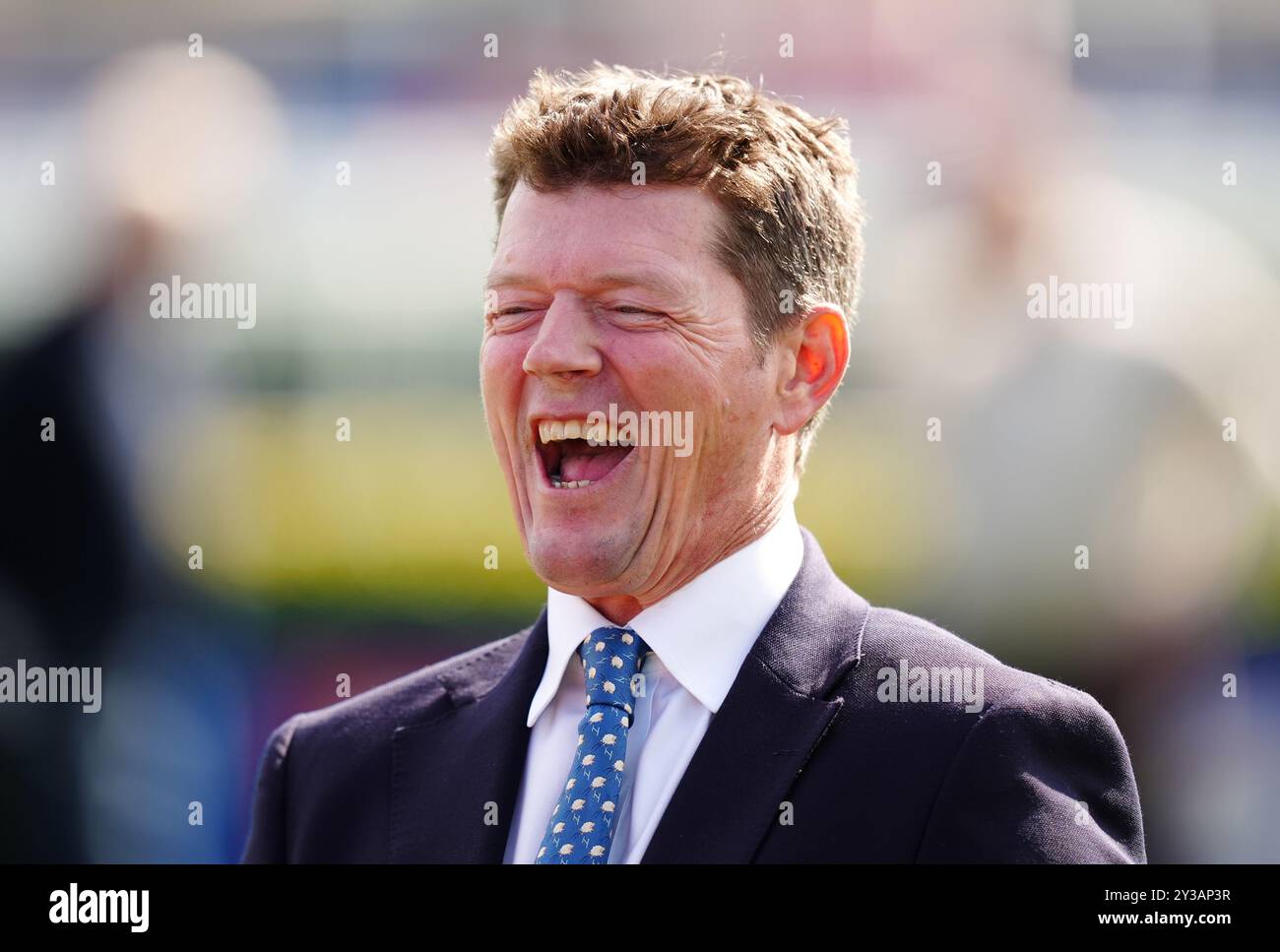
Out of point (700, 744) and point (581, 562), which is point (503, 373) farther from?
point (700, 744)

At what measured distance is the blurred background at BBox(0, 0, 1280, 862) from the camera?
173 inches

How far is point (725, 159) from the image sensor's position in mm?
2822

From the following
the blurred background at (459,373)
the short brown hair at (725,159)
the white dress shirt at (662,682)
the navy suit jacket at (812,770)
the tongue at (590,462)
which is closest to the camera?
the navy suit jacket at (812,770)

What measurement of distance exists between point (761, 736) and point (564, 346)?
2.90ft

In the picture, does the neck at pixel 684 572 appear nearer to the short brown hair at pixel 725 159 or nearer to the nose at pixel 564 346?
the short brown hair at pixel 725 159

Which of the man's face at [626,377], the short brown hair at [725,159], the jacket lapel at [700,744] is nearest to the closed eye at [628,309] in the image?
the man's face at [626,377]

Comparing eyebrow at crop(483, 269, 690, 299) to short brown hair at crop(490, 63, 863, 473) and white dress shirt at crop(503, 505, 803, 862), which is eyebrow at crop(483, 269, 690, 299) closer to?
short brown hair at crop(490, 63, 863, 473)

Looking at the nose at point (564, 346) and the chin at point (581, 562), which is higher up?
the nose at point (564, 346)

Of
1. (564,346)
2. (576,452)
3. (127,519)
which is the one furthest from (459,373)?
(564,346)

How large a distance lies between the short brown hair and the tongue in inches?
15.3

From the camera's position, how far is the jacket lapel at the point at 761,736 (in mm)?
2545

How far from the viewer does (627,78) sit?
296 cm

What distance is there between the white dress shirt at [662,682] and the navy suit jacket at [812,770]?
50 mm

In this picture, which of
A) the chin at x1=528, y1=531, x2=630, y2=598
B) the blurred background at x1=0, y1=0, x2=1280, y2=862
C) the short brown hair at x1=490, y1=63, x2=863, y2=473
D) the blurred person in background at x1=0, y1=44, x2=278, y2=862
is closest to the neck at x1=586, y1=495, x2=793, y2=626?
the chin at x1=528, y1=531, x2=630, y2=598
